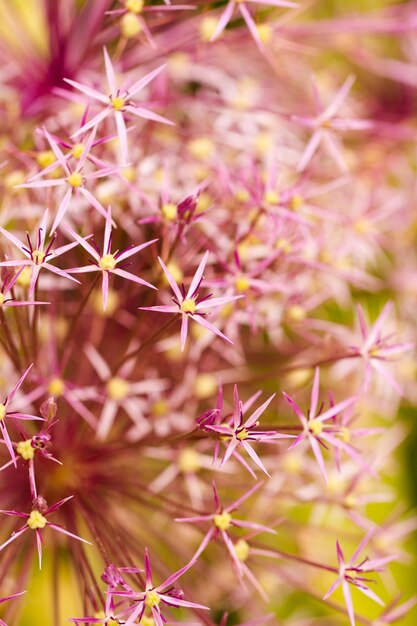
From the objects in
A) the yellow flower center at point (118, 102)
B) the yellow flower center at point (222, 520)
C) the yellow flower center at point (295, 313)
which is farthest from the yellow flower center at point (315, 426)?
the yellow flower center at point (118, 102)

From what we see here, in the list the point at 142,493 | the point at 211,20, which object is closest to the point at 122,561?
the point at 142,493

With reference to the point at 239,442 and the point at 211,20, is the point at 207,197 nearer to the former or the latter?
the point at 211,20

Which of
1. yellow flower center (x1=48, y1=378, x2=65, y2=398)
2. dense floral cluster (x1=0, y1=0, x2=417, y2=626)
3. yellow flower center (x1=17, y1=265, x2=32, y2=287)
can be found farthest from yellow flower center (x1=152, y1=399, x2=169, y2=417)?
yellow flower center (x1=17, y1=265, x2=32, y2=287)

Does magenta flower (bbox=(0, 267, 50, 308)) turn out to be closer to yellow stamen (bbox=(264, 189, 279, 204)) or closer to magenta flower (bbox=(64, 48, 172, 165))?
magenta flower (bbox=(64, 48, 172, 165))

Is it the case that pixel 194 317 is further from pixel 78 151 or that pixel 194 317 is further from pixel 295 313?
pixel 295 313

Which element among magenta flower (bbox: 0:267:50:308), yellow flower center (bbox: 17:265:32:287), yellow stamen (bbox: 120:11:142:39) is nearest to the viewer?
magenta flower (bbox: 0:267:50:308)

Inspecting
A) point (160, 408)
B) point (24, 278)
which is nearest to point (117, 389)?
point (160, 408)

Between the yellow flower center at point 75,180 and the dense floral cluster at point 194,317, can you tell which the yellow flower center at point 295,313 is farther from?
the yellow flower center at point 75,180

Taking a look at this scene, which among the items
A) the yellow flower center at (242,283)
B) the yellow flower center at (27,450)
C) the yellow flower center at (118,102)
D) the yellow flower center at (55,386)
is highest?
the yellow flower center at (118,102)
